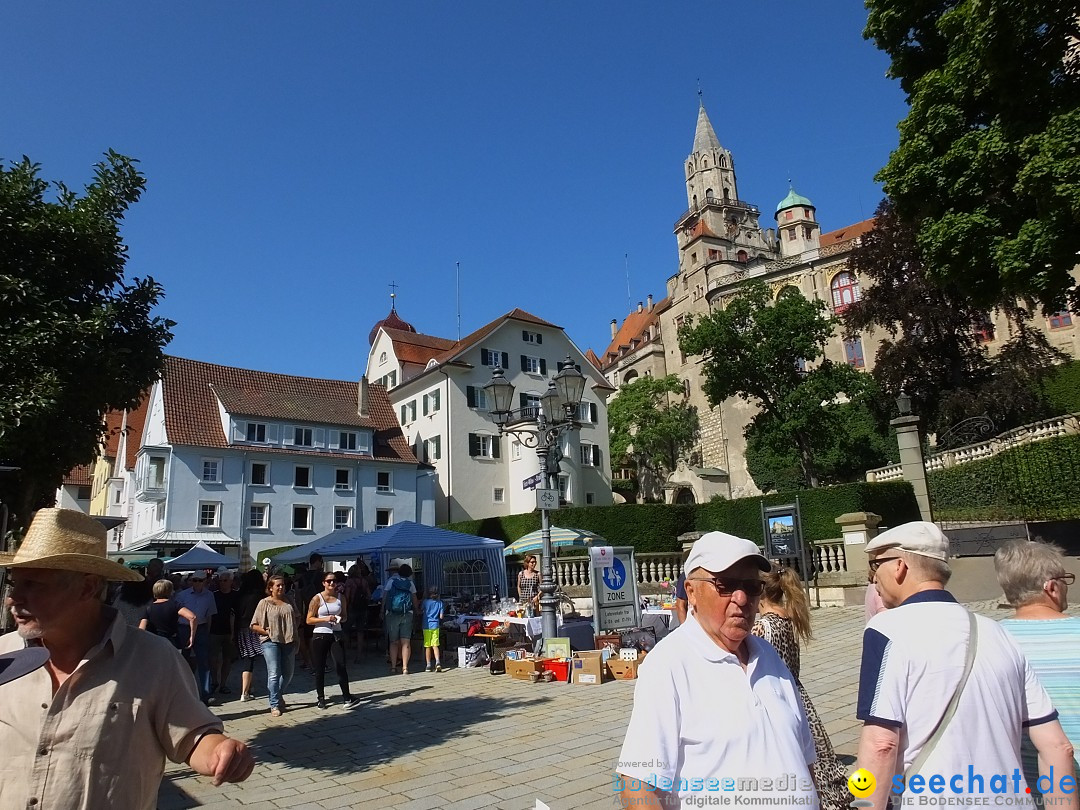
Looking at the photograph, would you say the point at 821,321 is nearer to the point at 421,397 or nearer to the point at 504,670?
the point at 421,397

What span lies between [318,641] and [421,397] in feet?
113

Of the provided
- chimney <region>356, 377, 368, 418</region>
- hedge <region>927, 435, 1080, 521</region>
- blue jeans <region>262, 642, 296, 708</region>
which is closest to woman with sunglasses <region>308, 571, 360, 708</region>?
blue jeans <region>262, 642, 296, 708</region>

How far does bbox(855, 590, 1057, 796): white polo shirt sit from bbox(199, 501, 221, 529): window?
123 ft

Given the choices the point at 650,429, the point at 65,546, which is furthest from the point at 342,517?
the point at 65,546

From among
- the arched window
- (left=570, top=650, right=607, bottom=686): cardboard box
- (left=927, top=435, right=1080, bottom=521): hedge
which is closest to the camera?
(left=570, top=650, right=607, bottom=686): cardboard box

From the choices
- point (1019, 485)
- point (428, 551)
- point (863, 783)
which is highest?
point (1019, 485)

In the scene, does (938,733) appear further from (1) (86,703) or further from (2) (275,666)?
(2) (275,666)

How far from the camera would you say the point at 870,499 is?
25125 millimetres

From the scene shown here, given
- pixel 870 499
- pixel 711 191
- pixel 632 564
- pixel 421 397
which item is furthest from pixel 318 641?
pixel 711 191

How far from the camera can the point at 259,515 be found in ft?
123

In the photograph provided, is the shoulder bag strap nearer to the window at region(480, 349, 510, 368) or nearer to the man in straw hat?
the man in straw hat

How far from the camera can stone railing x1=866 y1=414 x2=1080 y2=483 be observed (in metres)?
21.8

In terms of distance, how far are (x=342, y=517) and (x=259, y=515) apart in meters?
4.48

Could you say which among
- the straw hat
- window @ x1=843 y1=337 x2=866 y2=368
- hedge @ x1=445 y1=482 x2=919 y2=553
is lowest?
the straw hat
